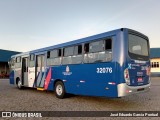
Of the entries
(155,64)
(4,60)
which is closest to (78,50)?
(155,64)

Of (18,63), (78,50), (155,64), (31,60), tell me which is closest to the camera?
(78,50)

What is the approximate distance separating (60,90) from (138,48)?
4.76 m

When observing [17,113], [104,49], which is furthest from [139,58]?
[17,113]

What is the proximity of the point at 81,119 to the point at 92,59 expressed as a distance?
3000 mm

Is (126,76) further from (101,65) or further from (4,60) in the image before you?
(4,60)

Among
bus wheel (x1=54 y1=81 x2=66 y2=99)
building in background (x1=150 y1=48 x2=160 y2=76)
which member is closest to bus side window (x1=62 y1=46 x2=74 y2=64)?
bus wheel (x1=54 y1=81 x2=66 y2=99)

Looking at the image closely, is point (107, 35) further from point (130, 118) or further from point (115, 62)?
point (130, 118)

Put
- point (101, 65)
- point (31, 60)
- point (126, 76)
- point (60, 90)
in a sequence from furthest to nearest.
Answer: point (31, 60)
point (60, 90)
point (101, 65)
point (126, 76)

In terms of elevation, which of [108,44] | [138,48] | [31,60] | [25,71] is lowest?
[25,71]

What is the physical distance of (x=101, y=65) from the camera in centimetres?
789

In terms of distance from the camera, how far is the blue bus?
7250 mm

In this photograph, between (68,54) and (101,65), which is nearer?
(101,65)

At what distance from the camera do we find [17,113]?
699cm

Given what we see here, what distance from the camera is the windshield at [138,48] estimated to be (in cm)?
767
